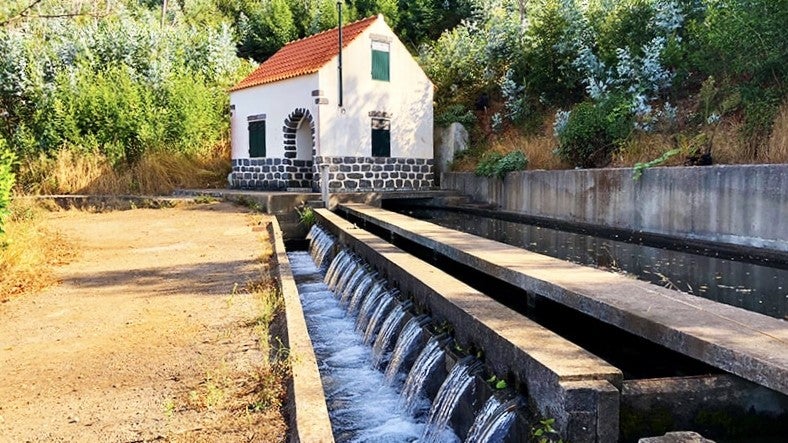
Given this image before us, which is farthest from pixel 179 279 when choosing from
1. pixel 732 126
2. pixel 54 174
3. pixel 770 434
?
pixel 54 174

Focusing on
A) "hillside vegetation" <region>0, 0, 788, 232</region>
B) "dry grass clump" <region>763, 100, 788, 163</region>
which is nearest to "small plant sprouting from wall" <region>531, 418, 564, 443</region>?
"hillside vegetation" <region>0, 0, 788, 232</region>

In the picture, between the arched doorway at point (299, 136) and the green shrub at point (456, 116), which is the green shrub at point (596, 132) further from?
the arched doorway at point (299, 136)

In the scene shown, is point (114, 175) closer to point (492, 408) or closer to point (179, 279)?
→ point (179, 279)

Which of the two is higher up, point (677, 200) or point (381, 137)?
point (381, 137)

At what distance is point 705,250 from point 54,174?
57.3ft

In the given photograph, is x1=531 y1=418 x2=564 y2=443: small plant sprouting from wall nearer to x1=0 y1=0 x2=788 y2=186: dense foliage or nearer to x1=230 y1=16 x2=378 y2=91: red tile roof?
x1=0 y1=0 x2=788 y2=186: dense foliage

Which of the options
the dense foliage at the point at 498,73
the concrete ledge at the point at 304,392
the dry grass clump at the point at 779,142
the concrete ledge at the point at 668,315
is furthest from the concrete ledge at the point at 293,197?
the concrete ledge at the point at 304,392

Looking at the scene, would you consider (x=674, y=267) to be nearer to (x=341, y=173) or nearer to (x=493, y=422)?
(x=493, y=422)

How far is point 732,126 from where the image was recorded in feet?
33.7

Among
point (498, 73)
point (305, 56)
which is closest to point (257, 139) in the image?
point (305, 56)

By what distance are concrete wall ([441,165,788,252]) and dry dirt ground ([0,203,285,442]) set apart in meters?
6.16

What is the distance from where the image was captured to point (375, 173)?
17453 mm

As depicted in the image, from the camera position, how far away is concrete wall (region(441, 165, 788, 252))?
25.7 feet

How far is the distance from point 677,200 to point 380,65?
400 inches
